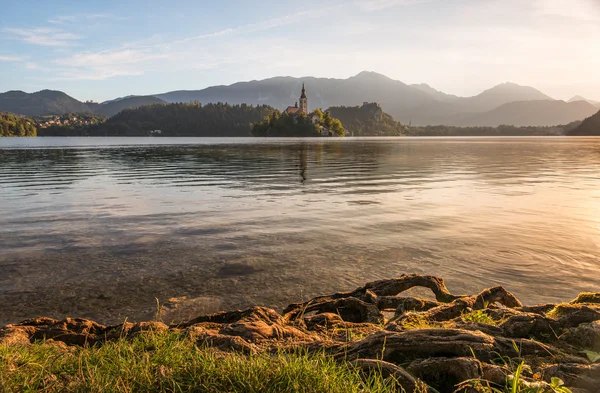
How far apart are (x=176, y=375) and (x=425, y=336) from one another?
2.79 m

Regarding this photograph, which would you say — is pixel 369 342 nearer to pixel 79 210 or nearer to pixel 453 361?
pixel 453 361

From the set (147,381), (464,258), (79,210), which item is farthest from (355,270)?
(79,210)

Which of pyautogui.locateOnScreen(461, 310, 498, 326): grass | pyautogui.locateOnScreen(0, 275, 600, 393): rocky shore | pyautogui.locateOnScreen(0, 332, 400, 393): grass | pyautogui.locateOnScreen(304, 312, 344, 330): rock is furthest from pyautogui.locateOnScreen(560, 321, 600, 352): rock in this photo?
pyautogui.locateOnScreen(304, 312, 344, 330): rock

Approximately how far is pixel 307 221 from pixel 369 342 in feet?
35.6

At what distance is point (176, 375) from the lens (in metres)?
3.91

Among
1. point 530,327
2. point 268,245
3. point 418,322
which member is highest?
point 530,327

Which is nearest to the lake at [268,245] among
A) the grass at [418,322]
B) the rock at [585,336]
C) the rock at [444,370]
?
the grass at [418,322]

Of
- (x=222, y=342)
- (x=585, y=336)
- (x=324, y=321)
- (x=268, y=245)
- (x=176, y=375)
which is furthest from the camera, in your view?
(x=268, y=245)

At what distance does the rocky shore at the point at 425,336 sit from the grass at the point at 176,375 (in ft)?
1.27

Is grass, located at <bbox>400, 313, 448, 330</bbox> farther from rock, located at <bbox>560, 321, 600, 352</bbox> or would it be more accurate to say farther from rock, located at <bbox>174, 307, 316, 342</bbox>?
rock, located at <bbox>560, 321, 600, 352</bbox>

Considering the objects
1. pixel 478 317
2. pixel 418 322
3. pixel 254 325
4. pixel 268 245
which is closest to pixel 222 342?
pixel 254 325

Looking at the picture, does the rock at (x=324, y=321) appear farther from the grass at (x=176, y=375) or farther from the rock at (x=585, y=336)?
the rock at (x=585, y=336)

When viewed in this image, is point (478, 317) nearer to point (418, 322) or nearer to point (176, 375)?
point (418, 322)

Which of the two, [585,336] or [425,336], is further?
[585,336]
